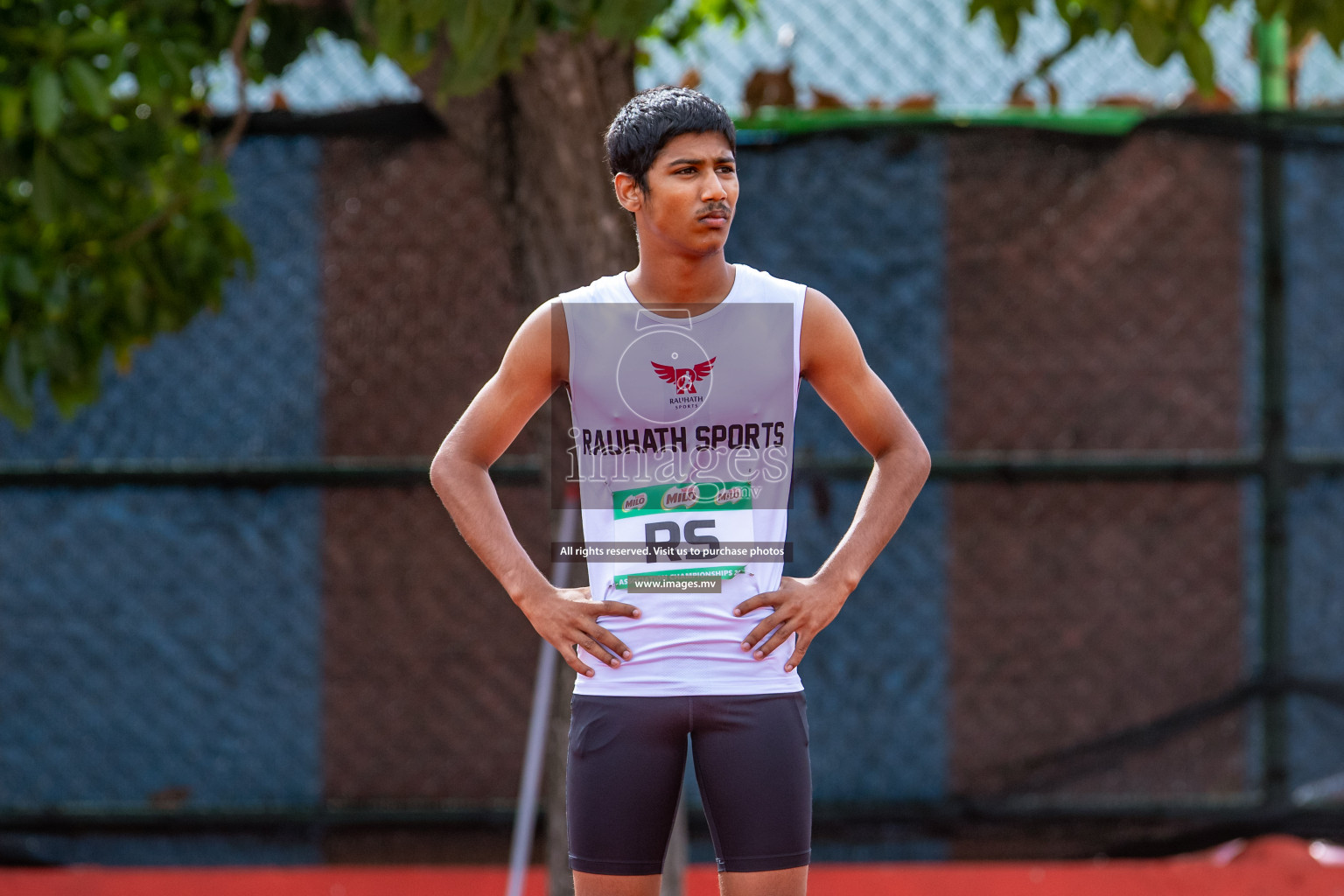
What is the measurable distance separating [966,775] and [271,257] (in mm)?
3186

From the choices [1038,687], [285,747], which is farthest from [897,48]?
[285,747]

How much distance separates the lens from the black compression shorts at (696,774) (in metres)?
2.16

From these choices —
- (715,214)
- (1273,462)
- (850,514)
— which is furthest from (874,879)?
(715,214)

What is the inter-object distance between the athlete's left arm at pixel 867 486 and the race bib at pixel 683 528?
11cm

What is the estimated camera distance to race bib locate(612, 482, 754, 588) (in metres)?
2.21

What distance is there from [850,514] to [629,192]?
269 centimetres

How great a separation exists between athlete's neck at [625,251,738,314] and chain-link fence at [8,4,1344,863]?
2.49 metres

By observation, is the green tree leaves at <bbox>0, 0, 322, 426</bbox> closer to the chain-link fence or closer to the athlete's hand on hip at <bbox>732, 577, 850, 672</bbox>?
the chain-link fence

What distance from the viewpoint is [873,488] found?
2270mm

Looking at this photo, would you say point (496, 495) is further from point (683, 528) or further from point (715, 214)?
point (715, 214)

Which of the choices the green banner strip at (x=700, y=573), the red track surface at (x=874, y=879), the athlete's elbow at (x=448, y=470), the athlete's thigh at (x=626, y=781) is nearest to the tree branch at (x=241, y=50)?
the athlete's elbow at (x=448, y=470)

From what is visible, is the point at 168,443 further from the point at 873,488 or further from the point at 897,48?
the point at 873,488

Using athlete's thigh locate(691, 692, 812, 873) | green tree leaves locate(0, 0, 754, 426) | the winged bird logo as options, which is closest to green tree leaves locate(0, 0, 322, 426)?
green tree leaves locate(0, 0, 754, 426)

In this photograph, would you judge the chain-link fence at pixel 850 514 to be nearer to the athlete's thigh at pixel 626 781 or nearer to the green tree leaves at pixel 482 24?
the green tree leaves at pixel 482 24
